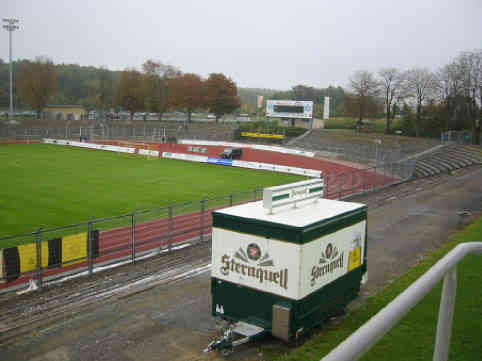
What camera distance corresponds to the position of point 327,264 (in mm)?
10633

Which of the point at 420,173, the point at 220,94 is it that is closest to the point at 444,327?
the point at 420,173

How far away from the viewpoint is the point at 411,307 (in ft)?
6.37

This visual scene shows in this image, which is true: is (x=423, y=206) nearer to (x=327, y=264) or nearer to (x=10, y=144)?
(x=327, y=264)

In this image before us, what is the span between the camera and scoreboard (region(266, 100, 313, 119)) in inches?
3150

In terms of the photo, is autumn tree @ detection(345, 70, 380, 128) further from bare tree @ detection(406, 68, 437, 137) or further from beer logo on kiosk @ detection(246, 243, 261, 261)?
beer logo on kiosk @ detection(246, 243, 261, 261)

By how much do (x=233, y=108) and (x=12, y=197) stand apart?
79065mm

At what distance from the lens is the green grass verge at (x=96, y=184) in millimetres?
26703

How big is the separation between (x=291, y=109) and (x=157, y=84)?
42701mm

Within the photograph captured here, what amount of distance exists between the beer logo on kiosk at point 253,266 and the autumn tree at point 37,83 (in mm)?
102472

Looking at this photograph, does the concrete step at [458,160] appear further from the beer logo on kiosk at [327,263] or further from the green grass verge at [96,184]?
the beer logo on kiosk at [327,263]

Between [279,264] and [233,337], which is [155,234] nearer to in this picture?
[233,337]

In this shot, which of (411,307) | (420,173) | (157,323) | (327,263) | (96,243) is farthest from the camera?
(420,173)

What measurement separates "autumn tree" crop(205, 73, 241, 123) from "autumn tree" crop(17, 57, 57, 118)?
34741 mm

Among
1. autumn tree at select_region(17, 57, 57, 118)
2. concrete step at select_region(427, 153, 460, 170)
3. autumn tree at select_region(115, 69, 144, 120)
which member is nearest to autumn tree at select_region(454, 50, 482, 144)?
concrete step at select_region(427, 153, 460, 170)
